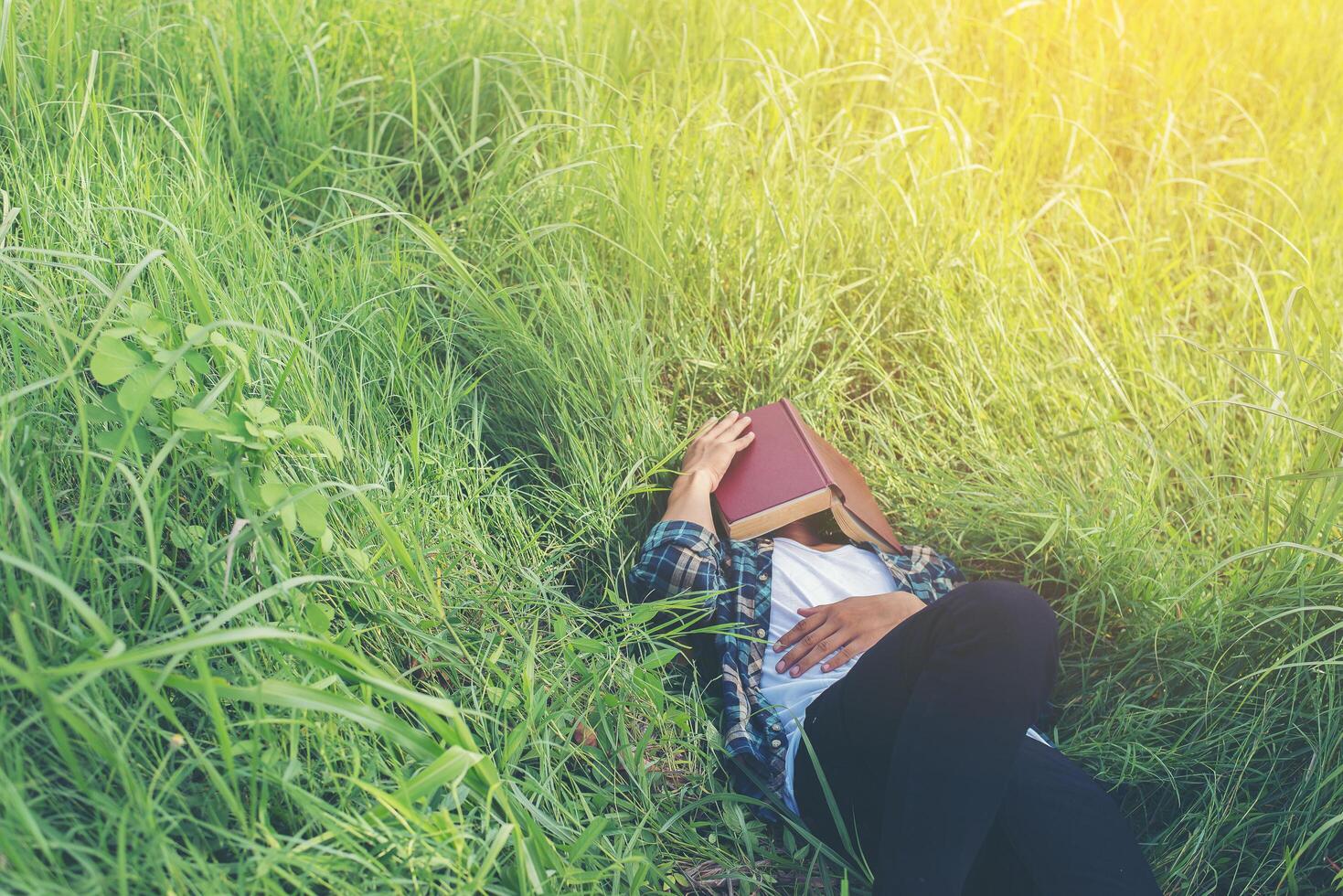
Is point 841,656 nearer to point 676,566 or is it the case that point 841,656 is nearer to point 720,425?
point 676,566

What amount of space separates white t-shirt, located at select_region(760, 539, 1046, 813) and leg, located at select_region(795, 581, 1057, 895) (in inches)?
3.2

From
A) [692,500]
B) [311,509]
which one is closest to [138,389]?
[311,509]

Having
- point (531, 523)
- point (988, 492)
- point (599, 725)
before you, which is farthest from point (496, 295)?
point (988, 492)

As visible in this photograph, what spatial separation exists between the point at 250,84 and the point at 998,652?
227 centimetres

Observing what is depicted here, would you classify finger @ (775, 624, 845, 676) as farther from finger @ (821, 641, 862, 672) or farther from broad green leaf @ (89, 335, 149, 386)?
broad green leaf @ (89, 335, 149, 386)

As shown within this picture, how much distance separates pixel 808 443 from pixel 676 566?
0.46 meters

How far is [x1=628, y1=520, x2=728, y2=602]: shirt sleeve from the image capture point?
202cm

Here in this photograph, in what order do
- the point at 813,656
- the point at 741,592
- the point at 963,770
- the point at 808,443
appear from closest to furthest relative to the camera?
1. the point at 963,770
2. the point at 813,656
3. the point at 741,592
4. the point at 808,443

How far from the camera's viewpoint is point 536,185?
2516 millimetres

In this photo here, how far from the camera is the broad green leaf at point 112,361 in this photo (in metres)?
1.32

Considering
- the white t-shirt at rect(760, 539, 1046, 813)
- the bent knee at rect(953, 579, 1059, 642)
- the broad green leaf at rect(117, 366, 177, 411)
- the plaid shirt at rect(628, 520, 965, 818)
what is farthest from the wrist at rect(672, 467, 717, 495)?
the broad green leaf at rect(117, 366, 177, 411)

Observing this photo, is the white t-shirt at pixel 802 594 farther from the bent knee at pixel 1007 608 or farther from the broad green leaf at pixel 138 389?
the broad green leaf at pixel 138 389

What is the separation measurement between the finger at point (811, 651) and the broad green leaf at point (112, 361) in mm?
1314

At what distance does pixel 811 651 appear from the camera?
1.97 metres
